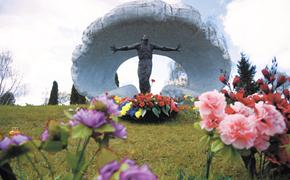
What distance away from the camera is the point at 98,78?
438 inches

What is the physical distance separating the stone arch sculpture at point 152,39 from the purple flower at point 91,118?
342 inches

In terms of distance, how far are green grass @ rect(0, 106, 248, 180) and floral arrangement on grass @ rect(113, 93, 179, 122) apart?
0.21 m

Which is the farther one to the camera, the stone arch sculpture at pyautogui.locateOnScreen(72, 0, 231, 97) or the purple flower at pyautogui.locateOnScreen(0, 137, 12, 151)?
the stone arch sculpture at pyautogui.locateOnScreen(72, 0, 231, 97)

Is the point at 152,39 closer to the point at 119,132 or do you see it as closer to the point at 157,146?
the point at 157,146

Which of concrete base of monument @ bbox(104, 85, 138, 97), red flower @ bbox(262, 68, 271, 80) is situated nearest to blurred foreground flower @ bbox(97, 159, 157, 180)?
red flower @ bbox(262, 68, 271, 80)

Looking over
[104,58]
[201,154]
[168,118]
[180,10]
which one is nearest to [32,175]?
[201,154]

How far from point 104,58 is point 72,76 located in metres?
1.18

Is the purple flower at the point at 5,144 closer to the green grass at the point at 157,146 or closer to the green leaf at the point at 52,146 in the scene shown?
the green leaf at the point at 52,146

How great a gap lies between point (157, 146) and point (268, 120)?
289cm

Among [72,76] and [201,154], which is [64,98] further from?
[201,154]

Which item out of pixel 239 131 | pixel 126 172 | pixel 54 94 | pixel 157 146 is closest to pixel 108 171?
pixel 126 172

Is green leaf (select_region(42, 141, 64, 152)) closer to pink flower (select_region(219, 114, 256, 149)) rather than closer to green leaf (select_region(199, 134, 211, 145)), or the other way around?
pink flower (select_region(219, 114, 256, 149))

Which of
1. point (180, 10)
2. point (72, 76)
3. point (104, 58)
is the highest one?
point (180, 10)

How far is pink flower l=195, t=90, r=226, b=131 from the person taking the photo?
148 cm
